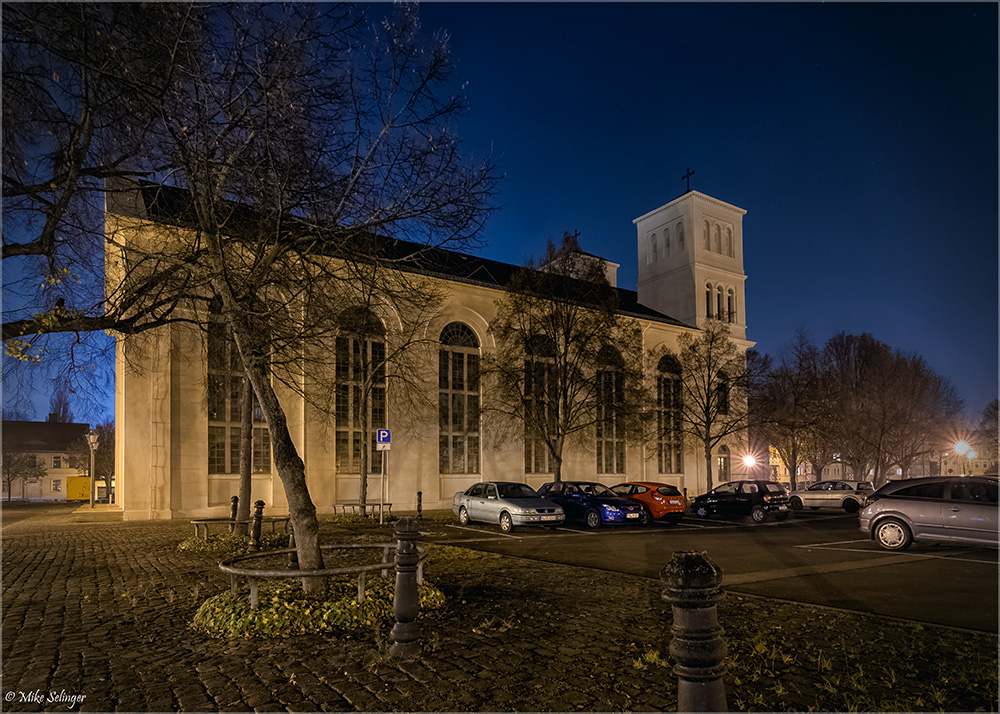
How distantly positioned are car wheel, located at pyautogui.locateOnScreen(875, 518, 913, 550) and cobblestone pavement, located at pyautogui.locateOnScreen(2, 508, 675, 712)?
8362 millimetres

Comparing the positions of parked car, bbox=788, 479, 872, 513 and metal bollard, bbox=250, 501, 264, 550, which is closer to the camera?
metal bollard, bbox=250, 501, 264, 550

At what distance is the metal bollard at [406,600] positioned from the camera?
5.66 metres

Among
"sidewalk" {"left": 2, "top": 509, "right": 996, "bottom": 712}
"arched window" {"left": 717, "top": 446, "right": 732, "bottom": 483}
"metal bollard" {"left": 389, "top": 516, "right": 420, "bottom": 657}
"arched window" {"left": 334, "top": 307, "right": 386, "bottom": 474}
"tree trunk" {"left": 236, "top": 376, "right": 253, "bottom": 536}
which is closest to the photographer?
"sidewalk" {"left": 2, "top": 509, "right": 996, "bottom": 712}

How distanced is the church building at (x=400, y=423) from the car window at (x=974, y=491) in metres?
11.8

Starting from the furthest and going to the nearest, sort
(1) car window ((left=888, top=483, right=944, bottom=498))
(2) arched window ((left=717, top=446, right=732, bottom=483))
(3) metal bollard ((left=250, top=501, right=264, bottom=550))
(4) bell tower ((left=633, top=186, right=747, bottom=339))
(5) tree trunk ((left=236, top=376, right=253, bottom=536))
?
(4) bell tower ((left=633, top=186, right=747, bottom=339)) → (2) arched window ((left=717, top=446, right=732, bottom=483)) → (5) tree trunk ((left=236, top=376, right=253, bottom=536)) → (1) car window ((left=888, top=483, right=944, bottom=498)) → (3) metal bollard ((left=250, top=501, right=264, bottom=550))

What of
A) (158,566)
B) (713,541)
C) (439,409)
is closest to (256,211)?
(158,566)

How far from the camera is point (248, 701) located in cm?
461

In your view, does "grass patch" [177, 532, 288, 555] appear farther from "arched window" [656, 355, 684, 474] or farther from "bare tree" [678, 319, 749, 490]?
"bare tree" [678, 319, 749, 490]

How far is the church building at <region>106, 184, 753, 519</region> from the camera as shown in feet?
71.7

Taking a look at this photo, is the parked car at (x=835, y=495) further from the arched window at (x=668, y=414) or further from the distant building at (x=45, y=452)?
the distant building at (x=45, y=452)

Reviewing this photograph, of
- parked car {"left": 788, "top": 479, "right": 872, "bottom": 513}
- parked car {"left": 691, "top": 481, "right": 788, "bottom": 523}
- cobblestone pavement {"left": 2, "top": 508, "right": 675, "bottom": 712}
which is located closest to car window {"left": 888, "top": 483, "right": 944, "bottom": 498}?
cobblestone pavement {"left": 2, "top": 508, "right": 675, "bottom": 712}

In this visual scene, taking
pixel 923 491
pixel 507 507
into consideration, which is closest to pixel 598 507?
pixel 507 507

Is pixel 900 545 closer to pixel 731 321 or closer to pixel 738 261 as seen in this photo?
pixel 731 321

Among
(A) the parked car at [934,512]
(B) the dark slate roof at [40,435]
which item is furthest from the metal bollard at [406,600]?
(B) the dark slate roof at [40,435]
